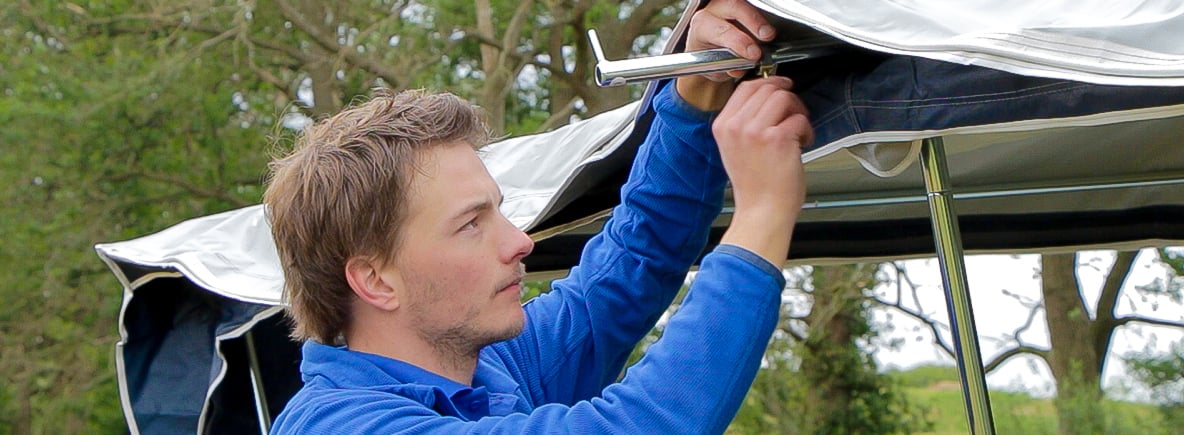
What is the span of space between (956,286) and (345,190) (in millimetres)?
746

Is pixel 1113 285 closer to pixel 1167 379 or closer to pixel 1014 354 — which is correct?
pixel 1167 379

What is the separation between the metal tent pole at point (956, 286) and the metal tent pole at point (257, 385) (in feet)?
6.99

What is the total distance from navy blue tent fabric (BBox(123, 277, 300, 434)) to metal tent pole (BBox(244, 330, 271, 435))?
2 centimetres

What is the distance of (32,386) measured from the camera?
37.4ft

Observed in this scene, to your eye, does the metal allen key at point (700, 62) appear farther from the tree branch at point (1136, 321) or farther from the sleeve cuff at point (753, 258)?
the tree branch at point (1136, 321)

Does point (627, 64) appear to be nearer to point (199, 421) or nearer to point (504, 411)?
point (504, 411)

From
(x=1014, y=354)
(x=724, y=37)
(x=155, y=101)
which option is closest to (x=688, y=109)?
(x=724, y=37)

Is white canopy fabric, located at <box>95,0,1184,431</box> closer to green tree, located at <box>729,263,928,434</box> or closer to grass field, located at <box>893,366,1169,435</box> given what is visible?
grass field, located at <box>893,366,1169,435</box>

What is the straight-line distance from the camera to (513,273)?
1574 millimetres

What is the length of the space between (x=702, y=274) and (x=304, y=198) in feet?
1.78

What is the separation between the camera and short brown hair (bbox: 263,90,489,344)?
157 cm

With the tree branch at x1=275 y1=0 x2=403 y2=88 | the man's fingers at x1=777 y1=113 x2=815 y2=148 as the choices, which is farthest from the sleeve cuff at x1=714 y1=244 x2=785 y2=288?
the tree branch at x1=275 y1=0 x2=403 y2=88

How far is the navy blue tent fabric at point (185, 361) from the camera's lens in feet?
11.0

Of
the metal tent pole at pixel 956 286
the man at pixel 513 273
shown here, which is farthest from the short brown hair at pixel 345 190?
the metal tent pole at pixel 956 286
